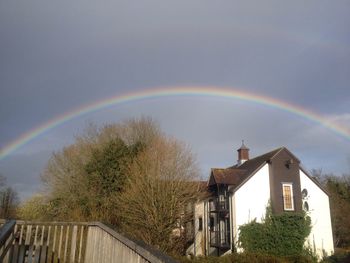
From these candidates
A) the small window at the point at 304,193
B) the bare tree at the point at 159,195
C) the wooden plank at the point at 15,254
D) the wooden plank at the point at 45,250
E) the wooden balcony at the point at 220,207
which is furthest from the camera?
the small window at the point at 304,193

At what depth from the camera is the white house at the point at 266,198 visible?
29766mm

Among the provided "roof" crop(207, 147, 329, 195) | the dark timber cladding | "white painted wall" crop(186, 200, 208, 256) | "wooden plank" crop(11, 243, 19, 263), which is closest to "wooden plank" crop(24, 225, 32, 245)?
"wooden plank" crop(11, 243, 19, 263)

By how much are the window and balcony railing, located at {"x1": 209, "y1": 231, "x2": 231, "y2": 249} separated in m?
5.76

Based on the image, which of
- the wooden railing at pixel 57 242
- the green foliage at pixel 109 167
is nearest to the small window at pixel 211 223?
the green foliage at pixel 109 167

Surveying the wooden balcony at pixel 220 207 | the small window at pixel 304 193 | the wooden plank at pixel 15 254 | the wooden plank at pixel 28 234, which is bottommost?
the wooden plank at pixel 15 254

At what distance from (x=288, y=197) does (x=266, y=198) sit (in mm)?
2110

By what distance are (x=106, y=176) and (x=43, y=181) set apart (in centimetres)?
803

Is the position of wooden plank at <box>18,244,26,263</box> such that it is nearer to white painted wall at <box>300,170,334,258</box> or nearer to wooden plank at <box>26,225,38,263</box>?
wooden plank at <box>26,225,38,263</box>

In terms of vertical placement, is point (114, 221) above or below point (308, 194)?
below

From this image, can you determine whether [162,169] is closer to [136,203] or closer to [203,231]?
[136,203]

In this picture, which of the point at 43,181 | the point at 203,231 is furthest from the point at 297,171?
the point at 43,181

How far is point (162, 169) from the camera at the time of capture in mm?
24078

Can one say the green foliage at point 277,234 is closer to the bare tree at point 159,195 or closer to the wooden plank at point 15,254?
the bare tree at point 159,195

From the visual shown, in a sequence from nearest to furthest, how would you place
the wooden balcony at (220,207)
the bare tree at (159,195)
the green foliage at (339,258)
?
1. the bare tree at (159,195)
2. the green foliage at (339,258)
3. the wooden balcony at (220,207)
